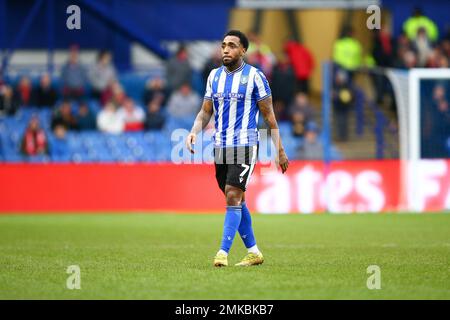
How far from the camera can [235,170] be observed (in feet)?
32.6

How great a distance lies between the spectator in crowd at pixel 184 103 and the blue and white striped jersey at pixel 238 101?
41.6ft

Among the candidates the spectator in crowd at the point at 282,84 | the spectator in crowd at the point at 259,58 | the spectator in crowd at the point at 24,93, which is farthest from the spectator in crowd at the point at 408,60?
the spectator in crowd at the point at 24,93

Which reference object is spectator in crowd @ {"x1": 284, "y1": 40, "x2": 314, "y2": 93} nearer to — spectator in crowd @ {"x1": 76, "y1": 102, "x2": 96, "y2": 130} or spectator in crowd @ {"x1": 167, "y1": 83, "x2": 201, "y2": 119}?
spectator in crowd @ {"x1": 167, "y1": 83, "x2": 201, "y2": 119}

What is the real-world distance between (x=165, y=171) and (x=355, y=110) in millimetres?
5105

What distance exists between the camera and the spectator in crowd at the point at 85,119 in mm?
22719

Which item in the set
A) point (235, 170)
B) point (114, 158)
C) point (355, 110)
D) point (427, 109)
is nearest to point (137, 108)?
point (114, 158)

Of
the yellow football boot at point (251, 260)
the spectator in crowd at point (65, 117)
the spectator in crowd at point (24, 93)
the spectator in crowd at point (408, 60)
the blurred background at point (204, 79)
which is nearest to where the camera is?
the yellow football boot at point (251, 260)

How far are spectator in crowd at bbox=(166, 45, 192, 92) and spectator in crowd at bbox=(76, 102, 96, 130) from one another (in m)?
1.95

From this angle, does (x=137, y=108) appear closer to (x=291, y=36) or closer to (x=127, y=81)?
(x=127, y=81)

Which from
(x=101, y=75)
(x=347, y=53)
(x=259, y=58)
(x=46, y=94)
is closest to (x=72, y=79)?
(x=46, y=94)

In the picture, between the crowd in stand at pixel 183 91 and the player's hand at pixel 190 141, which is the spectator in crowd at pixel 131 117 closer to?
the crowd in stand at pixel 183 91

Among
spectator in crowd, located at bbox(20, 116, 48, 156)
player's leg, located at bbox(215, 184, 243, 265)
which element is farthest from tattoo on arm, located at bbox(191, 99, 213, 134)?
spectator in crowd, located at bbox(20, 116, 48, 156)
